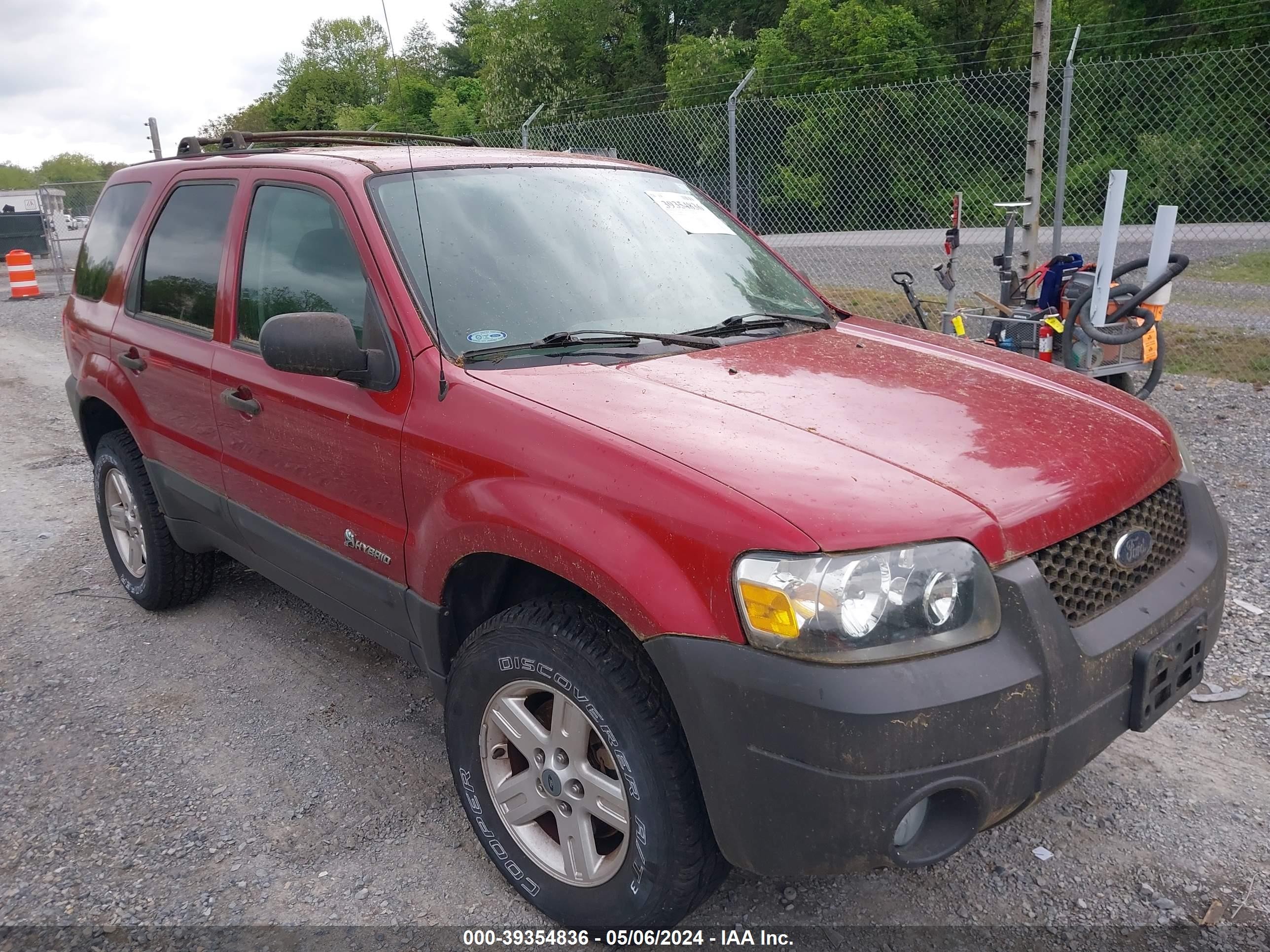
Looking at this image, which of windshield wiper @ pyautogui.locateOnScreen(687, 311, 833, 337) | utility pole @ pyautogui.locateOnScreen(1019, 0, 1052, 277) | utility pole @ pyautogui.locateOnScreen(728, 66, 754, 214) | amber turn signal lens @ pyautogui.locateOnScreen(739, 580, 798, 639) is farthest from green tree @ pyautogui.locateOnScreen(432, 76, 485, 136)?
Answer: amber turn signal lens @ pyautogui.locateOnScreen(739, 580, 798, 639)

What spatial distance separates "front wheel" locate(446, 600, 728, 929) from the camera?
7.00 ft

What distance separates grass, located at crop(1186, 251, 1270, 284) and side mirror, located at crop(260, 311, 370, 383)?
14.5m

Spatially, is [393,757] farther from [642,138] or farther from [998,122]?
[998,122]

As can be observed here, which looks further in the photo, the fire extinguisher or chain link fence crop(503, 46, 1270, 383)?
chain link fence crop(503, 46, 1270, 383)

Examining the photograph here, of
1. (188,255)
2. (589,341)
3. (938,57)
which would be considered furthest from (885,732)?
(938,57)

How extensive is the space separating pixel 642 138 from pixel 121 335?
359 inches

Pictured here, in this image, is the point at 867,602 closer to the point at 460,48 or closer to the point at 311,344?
the point at 311,344

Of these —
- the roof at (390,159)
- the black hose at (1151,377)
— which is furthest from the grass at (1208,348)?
the roof at (390,159)

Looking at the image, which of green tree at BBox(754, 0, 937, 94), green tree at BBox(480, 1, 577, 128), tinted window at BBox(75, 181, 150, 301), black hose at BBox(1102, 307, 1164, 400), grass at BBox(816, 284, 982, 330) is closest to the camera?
tinted window at BBox(75, 181, 150, 301)

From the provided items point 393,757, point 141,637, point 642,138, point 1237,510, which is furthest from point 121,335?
point 642,138

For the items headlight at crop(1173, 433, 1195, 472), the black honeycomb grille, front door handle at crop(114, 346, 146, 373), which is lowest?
the black honeycomb grille

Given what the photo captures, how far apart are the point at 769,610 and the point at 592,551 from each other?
423 millimetres

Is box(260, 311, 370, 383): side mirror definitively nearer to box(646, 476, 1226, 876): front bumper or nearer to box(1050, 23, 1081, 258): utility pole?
box(646, 476, 1226, 876): front bumper

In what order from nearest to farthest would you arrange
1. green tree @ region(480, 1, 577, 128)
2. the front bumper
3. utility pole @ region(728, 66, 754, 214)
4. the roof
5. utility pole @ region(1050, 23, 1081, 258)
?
1. the front bumper
2. the roof
3. utility pole @ region(1050, 23, 1081, 258)
4. utility pole @ region(728, 66, 754, 214)
5. green tree @ region(480, 1, 577, 128)
